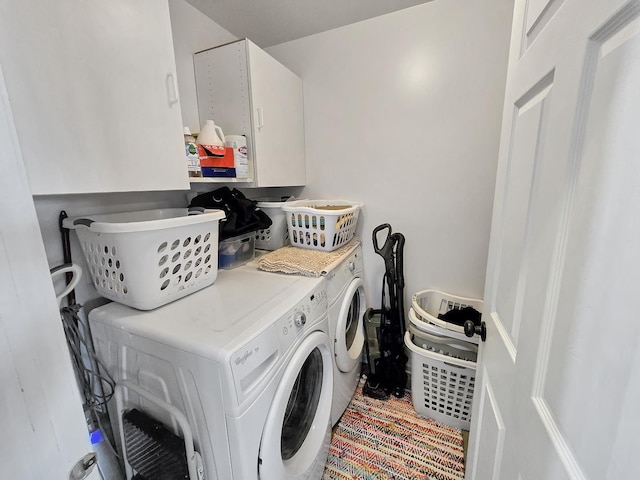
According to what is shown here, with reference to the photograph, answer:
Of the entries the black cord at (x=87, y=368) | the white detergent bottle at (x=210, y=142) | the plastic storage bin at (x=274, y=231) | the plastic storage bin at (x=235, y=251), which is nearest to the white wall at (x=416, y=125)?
the plastic storage bin at (x=274, y=231)

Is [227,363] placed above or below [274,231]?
below

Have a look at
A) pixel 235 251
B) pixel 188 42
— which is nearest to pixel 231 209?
pixel 235 251

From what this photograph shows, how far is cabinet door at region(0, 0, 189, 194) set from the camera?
0.65 metres

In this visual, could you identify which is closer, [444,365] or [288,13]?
[444,365]

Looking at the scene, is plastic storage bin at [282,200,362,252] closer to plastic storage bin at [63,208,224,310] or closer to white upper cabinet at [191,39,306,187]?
white upper cabinet at [191,39,306,187]

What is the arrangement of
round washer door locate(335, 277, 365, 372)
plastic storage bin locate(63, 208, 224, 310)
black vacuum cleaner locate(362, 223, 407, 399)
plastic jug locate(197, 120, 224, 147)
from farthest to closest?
black vacuum cleaner locate(362, 223, 407, 399) → round washer door locate(335, 277, 365, 372) → plastic jug locate(197, 120, 224, 147) → plastic storage bin locate(63, 208, 224, 310)

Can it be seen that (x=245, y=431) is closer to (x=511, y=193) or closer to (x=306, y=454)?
(x=306, y=454)

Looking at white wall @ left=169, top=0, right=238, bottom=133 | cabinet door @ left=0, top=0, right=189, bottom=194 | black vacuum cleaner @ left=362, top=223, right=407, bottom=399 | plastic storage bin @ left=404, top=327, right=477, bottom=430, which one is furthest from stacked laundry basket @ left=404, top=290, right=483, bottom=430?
white wall @ left=169, top=0, right=238, bottom=133

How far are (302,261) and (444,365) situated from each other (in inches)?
38.0

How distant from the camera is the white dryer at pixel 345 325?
1352 mm

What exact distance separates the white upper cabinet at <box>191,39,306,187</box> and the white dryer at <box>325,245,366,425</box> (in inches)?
27.5

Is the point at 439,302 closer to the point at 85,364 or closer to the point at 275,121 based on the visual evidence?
the point at 275,121

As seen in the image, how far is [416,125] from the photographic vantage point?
170 centimetres

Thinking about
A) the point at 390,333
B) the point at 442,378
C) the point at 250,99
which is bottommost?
the point at 442,378
